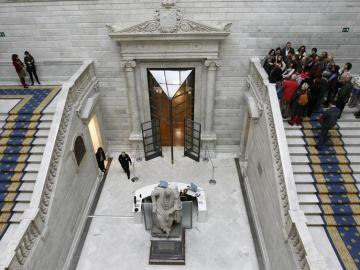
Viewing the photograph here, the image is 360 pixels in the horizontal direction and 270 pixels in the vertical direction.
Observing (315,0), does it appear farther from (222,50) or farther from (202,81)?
(202,81)

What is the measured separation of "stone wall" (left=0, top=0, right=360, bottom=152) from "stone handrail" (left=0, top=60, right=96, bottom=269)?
47.0 inches

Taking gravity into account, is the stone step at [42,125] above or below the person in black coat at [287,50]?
below

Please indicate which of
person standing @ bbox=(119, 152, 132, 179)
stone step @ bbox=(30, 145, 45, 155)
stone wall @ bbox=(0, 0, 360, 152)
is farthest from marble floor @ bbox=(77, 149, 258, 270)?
stone wall @ bbox=(0, 0, 360, 152)

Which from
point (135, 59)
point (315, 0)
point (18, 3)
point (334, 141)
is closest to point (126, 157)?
point (135, 59)

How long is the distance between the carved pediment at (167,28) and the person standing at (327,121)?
15.0 feet

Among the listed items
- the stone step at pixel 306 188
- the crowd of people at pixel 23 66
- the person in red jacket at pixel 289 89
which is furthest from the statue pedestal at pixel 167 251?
the crowd of people at pixel 23 66

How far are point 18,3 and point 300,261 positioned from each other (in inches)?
498

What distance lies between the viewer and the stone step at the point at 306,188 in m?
8.66

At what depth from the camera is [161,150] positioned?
45.7 ft

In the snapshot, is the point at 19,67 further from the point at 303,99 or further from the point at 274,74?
the point at 303,99

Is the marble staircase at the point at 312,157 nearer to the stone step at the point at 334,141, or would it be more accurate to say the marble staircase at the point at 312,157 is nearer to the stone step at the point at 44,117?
the stone step at the point at 334,141

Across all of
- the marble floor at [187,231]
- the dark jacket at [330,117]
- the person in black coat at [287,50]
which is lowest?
the marble floor at [187,231]

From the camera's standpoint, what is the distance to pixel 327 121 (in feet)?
29.5

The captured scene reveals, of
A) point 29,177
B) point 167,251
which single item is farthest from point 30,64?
point 167,251
